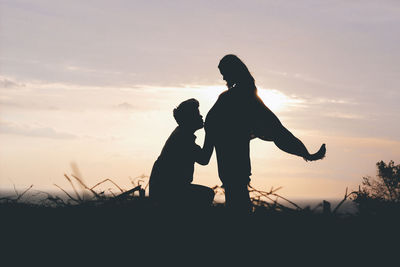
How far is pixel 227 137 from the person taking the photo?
621cm

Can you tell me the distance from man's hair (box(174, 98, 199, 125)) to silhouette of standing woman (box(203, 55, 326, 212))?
0.99ft

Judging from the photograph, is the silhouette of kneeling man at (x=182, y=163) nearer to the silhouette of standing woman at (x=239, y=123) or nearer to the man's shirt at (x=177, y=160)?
the man's shirt at (x=177, y=160)

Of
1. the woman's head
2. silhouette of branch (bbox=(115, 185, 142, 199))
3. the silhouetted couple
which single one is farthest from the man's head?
silhouette of branch (bbox=(115, 185, 142, 199))

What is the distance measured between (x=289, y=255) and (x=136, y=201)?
1676 millimetres

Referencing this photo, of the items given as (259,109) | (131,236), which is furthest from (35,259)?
(259,109)

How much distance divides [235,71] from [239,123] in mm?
700

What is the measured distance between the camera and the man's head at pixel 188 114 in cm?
632

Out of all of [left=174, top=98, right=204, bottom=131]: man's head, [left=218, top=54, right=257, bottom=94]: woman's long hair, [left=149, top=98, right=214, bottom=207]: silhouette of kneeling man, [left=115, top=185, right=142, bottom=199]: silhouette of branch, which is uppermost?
[left=218, top=54, right=257, bottom=94]: woman's long hair

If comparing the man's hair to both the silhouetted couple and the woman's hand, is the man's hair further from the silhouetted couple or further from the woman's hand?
the woman's hand

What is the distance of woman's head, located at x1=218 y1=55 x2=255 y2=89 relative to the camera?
6379 millimetres

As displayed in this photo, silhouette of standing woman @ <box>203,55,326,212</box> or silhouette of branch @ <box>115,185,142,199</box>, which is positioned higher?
silhouette of standing woman @ <box>203,55,326,212</box>

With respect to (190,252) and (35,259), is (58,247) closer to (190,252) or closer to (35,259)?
(35,259)

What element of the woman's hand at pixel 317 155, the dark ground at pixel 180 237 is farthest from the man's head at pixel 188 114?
the dark ground at pixel 180 237

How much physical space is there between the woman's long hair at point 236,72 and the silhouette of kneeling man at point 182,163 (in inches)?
22.3
